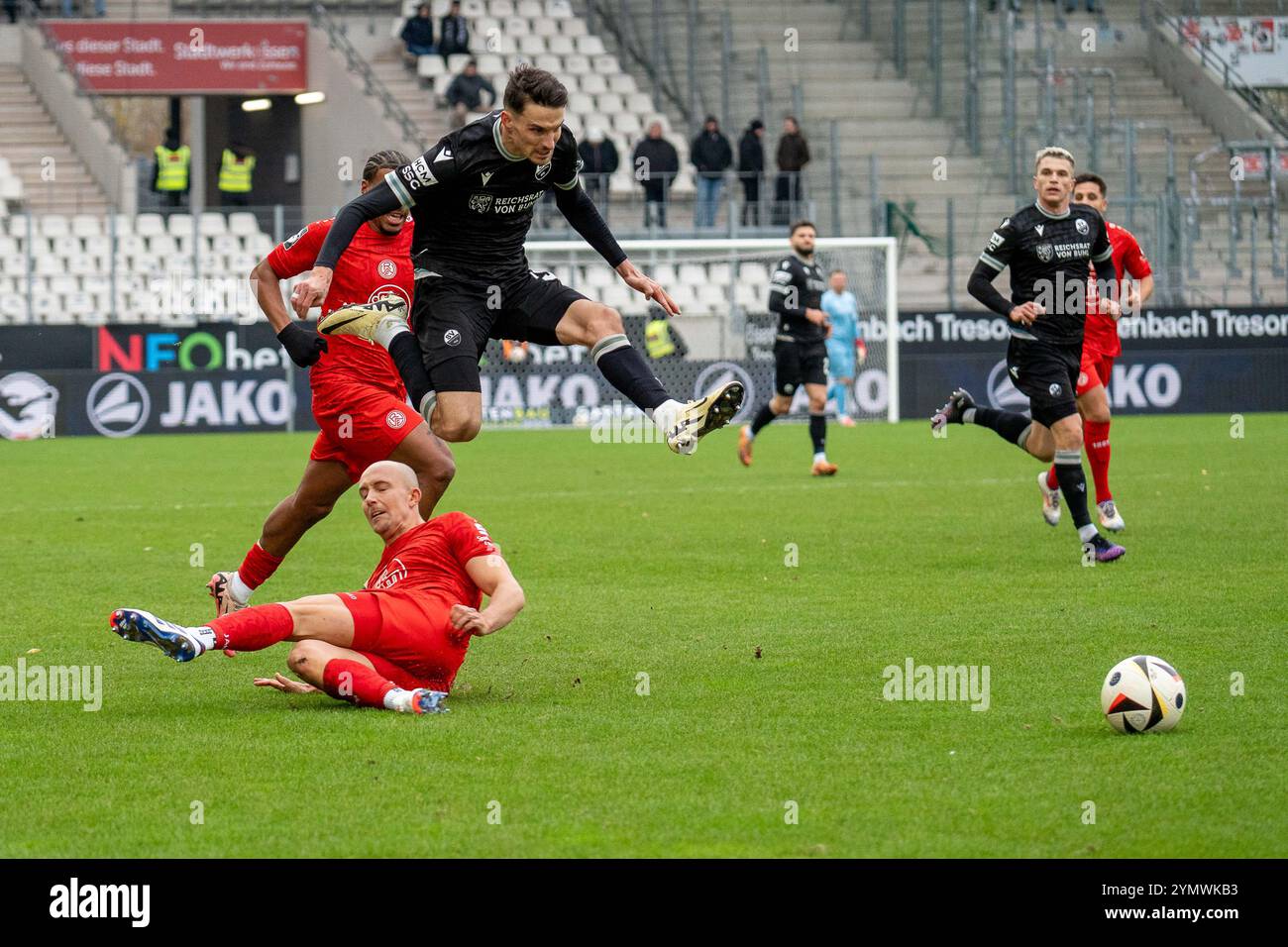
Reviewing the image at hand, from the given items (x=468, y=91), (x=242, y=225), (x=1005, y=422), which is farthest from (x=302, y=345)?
(x=468, y=91)

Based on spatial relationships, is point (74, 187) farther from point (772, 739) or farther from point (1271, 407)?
point (772, 739)

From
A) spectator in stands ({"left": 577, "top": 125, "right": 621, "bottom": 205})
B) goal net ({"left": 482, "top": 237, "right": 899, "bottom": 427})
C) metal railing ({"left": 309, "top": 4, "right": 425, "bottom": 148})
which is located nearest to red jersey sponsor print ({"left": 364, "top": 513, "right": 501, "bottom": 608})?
goal net ({"left": 482, "top": 237, "right": 899, "bottom": 427})

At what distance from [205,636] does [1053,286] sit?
6.53 meters

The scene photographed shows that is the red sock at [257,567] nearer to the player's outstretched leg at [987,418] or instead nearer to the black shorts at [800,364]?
the player's outstretched leg at [987,418]

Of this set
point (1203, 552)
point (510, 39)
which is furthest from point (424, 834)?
point (510, 39)

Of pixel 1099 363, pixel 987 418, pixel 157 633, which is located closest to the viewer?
pixel 157 633

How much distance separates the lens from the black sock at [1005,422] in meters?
12.1

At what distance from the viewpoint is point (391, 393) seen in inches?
354

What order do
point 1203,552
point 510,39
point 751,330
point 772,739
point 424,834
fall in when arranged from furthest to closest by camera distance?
point 510,39
point 751,330
point 1203,552
point 772,739
point 424,834

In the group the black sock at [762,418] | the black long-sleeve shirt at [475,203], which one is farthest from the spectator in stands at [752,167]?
the black long-sleeve shirt at [475,203]

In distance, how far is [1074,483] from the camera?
439 inches

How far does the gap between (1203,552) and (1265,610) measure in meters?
2.38

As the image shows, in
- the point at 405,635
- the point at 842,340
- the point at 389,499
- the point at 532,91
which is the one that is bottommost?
the point at 405,635

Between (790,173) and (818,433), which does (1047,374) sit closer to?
(818,433)
